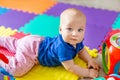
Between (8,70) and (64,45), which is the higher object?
(64,45)

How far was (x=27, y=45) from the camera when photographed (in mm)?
1382

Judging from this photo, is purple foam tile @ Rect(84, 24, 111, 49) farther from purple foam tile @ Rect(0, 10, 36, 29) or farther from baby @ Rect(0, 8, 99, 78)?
purple foam tile @ Rect(0, 10, 36, 29)

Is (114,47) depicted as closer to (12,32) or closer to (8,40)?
(8,40)

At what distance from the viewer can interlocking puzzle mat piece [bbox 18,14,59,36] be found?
1.79m

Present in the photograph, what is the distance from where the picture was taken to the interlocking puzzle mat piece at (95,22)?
1.69 meters

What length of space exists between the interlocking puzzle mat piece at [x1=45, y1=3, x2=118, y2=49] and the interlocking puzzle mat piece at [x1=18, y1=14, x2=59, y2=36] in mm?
106

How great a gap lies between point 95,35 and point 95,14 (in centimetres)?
33

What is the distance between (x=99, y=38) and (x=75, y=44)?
439 millimetres

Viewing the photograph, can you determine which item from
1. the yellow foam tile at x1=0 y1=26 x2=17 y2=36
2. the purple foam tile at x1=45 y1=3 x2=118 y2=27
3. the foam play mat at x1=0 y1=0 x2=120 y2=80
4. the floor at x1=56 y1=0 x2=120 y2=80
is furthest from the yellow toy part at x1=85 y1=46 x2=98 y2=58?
the floor at x1=56 y1=0 x2=120 y2=80

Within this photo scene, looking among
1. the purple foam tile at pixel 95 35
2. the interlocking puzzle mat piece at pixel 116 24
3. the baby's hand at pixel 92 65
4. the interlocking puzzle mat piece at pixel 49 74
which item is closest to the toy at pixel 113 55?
the baby's hand at pixel 92 65

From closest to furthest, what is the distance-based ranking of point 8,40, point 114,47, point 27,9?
point 114,47, point 8,40, point 27,9

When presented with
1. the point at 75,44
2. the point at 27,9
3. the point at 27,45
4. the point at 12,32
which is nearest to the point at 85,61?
the point at 75,44

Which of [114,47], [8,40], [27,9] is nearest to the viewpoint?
[114,47]

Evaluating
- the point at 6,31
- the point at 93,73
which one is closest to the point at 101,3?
the point at 6,31
